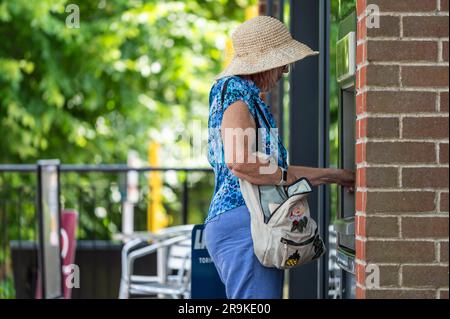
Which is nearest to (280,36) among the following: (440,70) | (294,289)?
(440,70)

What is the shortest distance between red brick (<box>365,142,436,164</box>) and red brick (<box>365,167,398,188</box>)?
24 mm

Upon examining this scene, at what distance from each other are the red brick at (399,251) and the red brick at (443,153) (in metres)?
0.26

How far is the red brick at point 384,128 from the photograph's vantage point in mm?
3271

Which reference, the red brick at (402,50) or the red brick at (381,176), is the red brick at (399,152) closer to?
the red brick at (381,176)

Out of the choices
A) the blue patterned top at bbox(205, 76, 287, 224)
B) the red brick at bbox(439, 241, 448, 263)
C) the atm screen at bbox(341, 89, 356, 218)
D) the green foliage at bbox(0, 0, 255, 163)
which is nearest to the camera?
the red brick at bbox(439, 241, 448, 263)

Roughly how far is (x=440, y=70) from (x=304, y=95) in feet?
7.39

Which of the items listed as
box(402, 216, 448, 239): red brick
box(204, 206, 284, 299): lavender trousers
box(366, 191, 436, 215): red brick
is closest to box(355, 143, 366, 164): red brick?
box(366, 191, 436, 215): red brick

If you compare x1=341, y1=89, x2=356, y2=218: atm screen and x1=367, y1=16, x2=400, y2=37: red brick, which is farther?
x1=341, y1=89, x2=356, y2=218: atm screen

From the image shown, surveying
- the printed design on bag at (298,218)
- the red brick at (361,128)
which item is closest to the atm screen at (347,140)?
the printed design on bag at (298,218)

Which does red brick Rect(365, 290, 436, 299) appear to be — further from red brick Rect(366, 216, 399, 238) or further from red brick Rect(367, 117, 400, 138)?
red brick Rect(367, 117, 400, 138)

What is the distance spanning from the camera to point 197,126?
1544 centimetres

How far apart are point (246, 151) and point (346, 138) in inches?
30.8

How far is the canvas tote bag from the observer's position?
3.49 meters

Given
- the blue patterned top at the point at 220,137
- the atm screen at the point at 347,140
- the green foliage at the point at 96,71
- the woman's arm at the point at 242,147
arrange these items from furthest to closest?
1. the green foliage at the point at 96,71
2. the atm screen at the point at 347,140
3. the blue patterned top at the point at 220,137
4. the woman's arm at the point at 242,147
